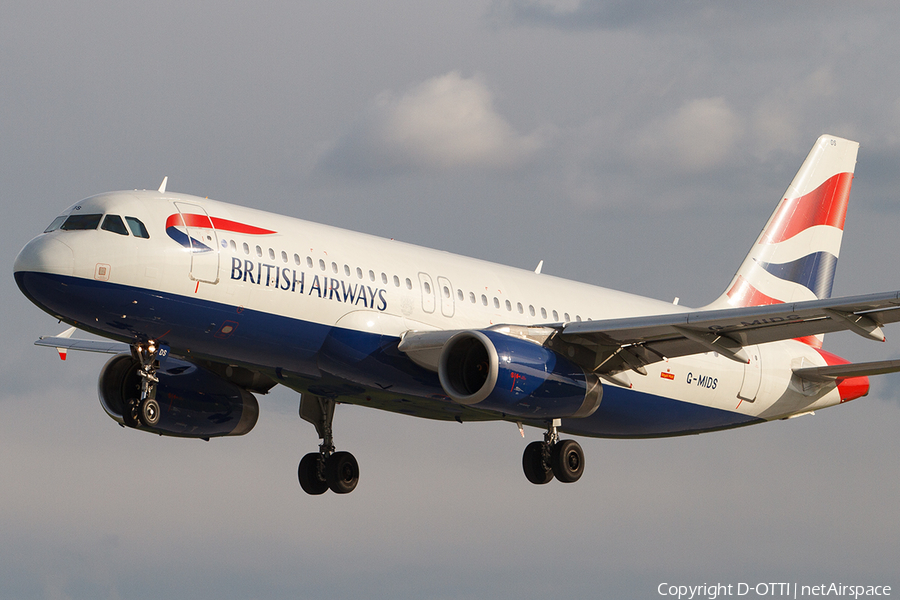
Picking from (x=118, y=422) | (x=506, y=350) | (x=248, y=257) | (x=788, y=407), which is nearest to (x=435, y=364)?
(x=506, y=350)

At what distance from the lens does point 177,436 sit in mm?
35625

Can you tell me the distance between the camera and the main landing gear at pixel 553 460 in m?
34.4

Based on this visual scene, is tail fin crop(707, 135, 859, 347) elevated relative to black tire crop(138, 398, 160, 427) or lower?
elevated

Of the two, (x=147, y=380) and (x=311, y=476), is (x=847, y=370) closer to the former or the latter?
(x=311, y=476)

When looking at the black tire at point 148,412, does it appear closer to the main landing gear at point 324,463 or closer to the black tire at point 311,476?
the main landing gear at point 324,463

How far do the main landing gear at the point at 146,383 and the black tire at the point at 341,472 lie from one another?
317 inches

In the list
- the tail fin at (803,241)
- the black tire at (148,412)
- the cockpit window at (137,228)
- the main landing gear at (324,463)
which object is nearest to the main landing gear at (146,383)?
the black tire at (148,412)

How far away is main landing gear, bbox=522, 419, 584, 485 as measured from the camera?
34.4 meters

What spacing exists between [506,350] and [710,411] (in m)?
9.91

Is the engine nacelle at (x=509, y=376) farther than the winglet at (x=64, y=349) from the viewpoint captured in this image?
No

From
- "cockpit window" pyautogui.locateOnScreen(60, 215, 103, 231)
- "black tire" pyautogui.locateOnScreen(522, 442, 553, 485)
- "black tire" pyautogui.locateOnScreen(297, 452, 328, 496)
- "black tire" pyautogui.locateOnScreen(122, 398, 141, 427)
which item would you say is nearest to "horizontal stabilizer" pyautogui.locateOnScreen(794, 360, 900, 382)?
"black tire" pyautogui.locateOnScreen(522, 442, 553, 485)

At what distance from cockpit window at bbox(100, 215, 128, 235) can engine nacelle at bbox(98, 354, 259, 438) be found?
278 inches

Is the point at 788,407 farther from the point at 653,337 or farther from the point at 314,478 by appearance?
the point at 314,478

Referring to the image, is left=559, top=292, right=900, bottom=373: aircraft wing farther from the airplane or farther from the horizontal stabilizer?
the horizontal stabilizer
